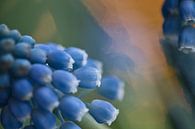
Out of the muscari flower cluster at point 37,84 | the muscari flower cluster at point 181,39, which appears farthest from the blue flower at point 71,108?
the muscari flower cluster at point 181,39

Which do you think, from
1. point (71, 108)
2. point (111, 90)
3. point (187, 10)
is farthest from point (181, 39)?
point (71, 108)

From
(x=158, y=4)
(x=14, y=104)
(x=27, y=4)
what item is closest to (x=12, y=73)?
(x=14, y=104)

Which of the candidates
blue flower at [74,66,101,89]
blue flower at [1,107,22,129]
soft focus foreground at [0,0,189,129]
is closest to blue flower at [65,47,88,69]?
blue flower at [74,66,101,89]

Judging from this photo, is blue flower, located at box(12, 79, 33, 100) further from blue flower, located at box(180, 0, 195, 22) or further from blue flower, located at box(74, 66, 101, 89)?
blue flower, located at box(180, 0, 195, 22)

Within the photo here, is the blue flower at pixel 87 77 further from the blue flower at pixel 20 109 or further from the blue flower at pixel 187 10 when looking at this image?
the blue flower at pixel 187 10

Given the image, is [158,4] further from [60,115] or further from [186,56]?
[60,115]

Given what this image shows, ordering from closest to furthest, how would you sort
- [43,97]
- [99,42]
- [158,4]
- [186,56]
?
1. [43,97]
2. [186,56]
3. [99,42]
4. [158,4]

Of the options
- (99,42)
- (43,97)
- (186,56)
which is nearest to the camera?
(43,97)
